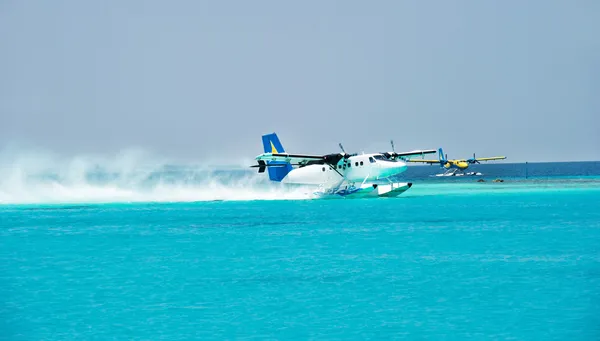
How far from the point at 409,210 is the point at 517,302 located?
128ft

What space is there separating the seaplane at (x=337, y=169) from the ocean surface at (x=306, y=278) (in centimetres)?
1349

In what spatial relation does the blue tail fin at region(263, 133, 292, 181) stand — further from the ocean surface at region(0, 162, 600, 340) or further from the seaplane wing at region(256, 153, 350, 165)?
the ocean surface at region(0, 162, 600, 340)

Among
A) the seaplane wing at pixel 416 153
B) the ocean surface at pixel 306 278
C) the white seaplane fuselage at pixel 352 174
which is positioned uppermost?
the seaplane wing at pixel 416 153

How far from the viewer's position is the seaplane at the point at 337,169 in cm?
6631

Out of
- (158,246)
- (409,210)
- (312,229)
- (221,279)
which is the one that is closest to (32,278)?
(221,279)

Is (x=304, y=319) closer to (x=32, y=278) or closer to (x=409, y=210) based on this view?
(x=32, y=278)

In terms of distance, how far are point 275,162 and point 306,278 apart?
45867mm

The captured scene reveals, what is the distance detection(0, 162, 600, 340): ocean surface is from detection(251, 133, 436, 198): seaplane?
13492 millimetres

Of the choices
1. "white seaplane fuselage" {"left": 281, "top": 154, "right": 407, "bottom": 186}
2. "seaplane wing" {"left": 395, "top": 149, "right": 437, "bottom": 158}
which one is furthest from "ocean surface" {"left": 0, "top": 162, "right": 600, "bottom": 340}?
"seaplane wing" {"left": 395, "top": 149, "right": 437, "bottom": 158}

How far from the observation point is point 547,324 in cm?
1759

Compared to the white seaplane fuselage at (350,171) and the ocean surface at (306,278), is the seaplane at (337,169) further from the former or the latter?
the ocean surface at (306,278)

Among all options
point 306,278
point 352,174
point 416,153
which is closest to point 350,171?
point 352,174

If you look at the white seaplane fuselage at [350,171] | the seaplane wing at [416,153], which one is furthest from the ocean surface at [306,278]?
the seaplane wing at [416,153]

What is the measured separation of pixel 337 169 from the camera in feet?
224
